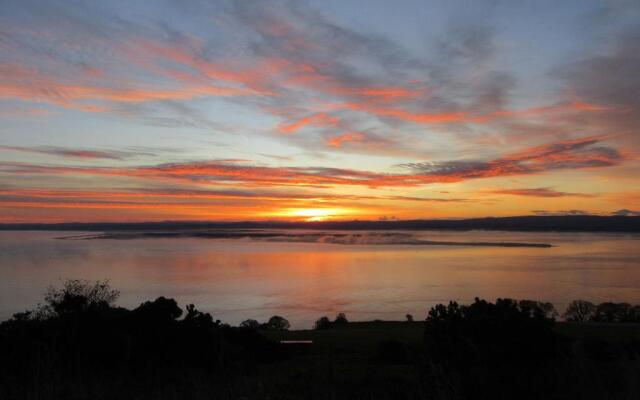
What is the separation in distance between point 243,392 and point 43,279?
6940 centimetres

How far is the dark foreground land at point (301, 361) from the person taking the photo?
21.7 feet

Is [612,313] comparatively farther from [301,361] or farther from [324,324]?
[301,361]

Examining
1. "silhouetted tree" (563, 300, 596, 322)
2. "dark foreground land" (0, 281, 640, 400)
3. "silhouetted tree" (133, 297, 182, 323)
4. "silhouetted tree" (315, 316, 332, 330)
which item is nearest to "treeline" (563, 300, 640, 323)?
"silhouetted tree" (563, 300, 596, 322)

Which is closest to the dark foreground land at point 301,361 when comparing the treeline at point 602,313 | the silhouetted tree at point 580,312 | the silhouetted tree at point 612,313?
the silhouetted tree at point 612,313

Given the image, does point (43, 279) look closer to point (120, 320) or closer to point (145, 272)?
point (145, 272)

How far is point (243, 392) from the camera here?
21.7 ft

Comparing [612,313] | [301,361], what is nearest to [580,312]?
[612,313]

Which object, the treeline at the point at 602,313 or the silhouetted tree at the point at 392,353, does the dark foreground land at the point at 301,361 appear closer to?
the silhouetted tree at the point at 392,353

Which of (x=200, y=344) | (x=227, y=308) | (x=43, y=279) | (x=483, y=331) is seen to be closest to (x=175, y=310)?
(x=200, y=344)

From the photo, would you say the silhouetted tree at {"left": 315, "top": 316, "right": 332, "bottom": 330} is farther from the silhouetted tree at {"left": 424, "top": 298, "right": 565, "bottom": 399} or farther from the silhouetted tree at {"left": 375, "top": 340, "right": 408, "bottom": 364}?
the silhouetted tree at {"left": 424, "top": 298, "right": 565, "bottom": 399}

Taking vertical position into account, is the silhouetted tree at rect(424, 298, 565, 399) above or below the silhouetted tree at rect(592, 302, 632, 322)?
above

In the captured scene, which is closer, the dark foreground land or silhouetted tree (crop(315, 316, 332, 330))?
the dark foreground land

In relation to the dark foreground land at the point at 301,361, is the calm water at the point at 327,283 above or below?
below

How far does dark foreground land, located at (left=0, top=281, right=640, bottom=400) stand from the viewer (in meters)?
6.62
